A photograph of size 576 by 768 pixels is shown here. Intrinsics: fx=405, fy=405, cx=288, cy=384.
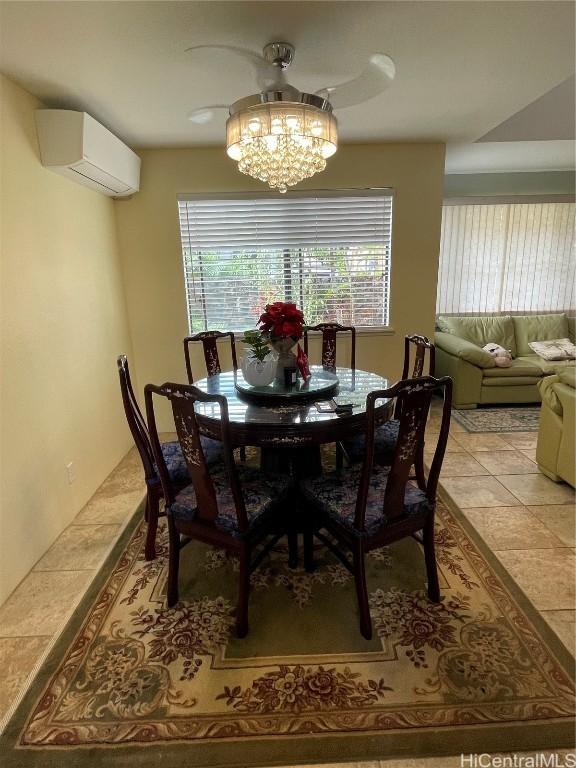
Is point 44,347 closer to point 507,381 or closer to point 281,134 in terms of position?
point 281,134

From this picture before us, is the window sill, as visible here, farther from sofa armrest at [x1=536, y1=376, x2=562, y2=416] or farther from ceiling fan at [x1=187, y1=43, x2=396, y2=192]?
ceiling fan at [x1=187, y1=43, x2=396, y2=192]

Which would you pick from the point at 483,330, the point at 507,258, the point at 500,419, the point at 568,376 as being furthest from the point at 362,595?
the point at 507,258

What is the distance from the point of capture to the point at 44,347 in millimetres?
2258

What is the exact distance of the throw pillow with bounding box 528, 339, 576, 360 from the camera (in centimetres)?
446

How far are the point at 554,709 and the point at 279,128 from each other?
95.0 inches

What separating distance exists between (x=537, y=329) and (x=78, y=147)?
4.94m

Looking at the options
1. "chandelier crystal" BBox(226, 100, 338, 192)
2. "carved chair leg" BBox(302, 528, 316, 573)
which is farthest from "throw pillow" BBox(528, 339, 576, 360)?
"carved chair leg" BBox(302, 528, 316, 573)

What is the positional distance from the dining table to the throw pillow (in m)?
3.08

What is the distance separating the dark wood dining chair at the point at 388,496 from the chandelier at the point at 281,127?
1233 mm

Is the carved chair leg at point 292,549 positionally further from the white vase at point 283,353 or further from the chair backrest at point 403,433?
the white vase at point 283,353

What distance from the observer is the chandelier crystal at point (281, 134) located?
1747 millimetres

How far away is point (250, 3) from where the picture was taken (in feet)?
5.04

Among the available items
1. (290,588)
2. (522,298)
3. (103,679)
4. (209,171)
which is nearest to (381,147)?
(209,171)

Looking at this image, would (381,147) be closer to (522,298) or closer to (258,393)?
(258,393)
